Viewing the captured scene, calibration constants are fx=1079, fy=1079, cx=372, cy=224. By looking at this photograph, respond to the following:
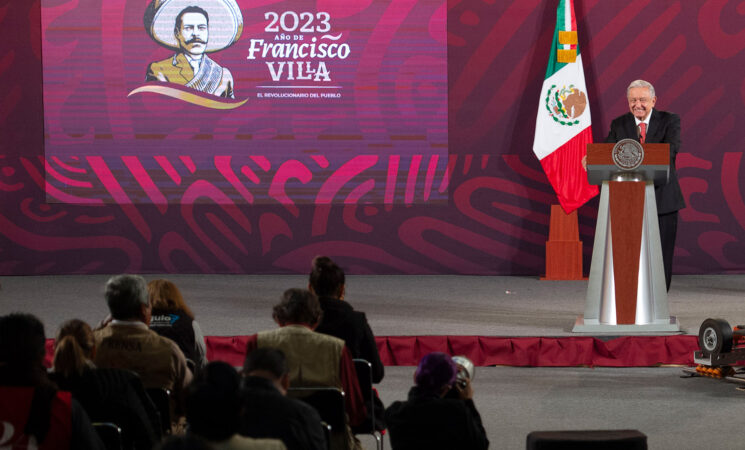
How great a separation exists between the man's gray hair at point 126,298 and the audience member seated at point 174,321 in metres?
0.40

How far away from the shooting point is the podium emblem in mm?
5887

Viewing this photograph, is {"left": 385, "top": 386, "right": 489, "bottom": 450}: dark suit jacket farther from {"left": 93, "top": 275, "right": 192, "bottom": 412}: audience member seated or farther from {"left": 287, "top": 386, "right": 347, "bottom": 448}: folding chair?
{"left": 93, "top": 275, "right": 192, "bottom": 412}: audience member seated

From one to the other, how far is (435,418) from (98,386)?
3.13 ft

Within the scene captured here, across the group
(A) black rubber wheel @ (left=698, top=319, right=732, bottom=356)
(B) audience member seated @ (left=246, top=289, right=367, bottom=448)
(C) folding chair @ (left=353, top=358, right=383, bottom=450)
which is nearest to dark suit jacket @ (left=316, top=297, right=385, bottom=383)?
(C) folding chair @ (left=353, top=358, right=383, bottom=450)

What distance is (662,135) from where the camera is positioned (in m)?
6.64

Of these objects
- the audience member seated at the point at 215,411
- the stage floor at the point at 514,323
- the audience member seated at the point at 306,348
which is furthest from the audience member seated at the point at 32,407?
the stage floor at the point at 514,323

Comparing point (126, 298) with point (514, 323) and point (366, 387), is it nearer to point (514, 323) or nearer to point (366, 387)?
point (366, 387)

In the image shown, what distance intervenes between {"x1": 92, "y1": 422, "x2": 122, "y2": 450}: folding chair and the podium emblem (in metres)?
3.66

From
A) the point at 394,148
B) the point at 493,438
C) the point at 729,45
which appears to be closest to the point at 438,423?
the point at 493,438

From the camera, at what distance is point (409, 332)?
6410mm

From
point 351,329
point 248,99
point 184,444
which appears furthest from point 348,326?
point 248,99

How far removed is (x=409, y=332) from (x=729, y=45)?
4682mm

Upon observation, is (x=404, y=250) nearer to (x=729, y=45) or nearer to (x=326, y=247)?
(x=326, y=247)

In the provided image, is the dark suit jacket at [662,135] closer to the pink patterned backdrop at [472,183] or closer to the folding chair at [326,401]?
the pink patterned backdrop at [472,183]
